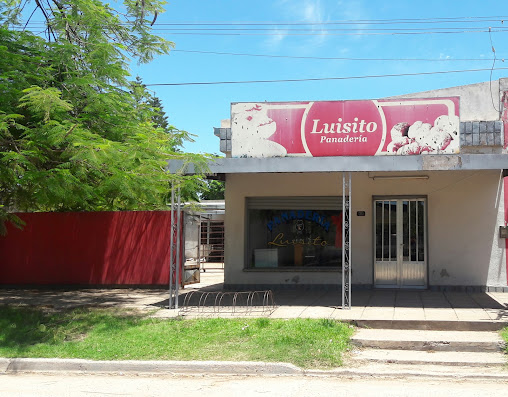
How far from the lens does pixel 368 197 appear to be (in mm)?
15086

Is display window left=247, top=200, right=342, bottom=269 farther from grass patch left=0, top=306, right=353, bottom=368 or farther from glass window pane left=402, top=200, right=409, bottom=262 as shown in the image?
grass patch left=0, top=306, right=353, bottom=368

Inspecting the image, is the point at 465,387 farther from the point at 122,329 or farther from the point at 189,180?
the point at 189,180

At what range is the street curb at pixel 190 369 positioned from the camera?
766 centimetres

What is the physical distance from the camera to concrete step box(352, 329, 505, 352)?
880 cm

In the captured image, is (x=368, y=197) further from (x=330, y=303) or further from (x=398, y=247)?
(x=330, y=303)

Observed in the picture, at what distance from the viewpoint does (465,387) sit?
709 cm

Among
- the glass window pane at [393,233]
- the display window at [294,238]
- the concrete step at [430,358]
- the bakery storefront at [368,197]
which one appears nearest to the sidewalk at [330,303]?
the bakery storefront at [368,197]

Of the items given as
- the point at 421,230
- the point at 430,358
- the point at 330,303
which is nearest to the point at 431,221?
the point at 421,230

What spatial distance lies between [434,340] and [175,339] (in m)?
4.35

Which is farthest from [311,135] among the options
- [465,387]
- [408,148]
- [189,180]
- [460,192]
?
[465,387]

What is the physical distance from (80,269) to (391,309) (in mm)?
9572

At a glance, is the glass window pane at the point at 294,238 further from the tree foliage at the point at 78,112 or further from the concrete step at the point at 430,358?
the concrete step at the point at 430,358

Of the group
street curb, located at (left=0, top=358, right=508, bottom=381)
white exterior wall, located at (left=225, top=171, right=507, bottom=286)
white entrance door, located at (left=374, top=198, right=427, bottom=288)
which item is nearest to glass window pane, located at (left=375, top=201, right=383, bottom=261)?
white entrance door, located at (left=374, top=198, right=427, bottom=288)

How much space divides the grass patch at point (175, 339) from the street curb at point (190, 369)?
225mm
